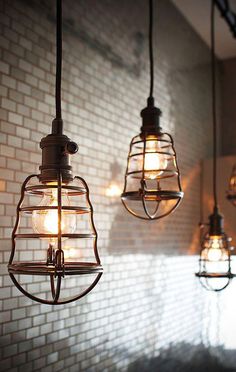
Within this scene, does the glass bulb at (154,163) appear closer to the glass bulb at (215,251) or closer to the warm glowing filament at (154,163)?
the warm glowing filament at (154,163)

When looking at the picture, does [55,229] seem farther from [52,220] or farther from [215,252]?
[215,252]

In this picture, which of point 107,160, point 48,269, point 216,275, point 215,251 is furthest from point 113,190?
point 48,269

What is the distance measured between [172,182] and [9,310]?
6.93 feet

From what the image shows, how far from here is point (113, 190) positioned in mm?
3246

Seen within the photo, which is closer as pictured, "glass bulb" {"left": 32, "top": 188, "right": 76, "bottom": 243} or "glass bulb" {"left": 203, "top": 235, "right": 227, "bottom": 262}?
"glass bulb" {"left": 32, "top": 188, "right": 76, "bottom": 243}

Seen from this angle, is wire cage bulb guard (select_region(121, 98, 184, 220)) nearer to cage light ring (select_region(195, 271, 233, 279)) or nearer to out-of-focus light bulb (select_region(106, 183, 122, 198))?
cage light ring (select_region(195, 271, 233, 279))

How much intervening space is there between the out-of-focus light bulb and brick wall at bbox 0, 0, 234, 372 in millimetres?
55

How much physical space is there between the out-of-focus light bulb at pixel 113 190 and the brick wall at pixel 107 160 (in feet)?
0.18

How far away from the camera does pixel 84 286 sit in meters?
2.87

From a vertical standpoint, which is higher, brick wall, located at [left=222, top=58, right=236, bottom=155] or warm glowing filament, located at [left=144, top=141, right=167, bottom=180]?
brick wall, located at [left=222, top=58, right=236, bottom=155]

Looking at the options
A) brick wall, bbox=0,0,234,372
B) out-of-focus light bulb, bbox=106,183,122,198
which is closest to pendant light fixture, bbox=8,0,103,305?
brick wall, bbox=0,0,234,372

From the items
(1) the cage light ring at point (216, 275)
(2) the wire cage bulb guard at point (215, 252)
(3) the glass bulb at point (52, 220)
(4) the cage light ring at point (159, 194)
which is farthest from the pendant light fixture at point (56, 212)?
(2) the wire cage bulb guard at point (215, 252)

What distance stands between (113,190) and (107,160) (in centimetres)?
21

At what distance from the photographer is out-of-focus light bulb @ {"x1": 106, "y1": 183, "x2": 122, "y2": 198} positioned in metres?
3.19
